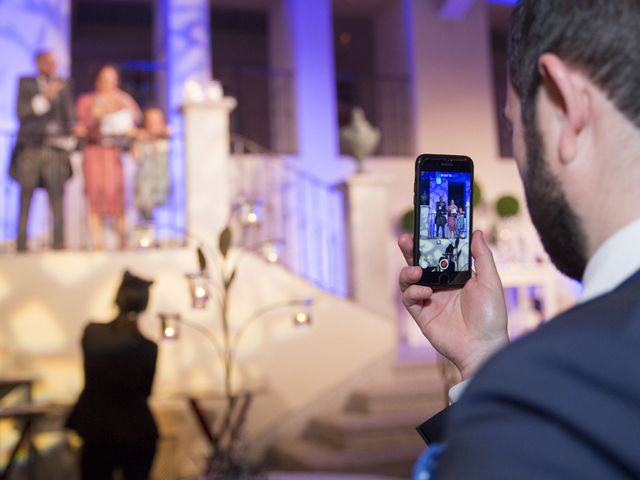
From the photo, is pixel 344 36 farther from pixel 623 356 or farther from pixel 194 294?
pixel 623 356

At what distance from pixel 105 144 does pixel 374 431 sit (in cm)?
290

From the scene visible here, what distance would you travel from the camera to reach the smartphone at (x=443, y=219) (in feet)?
3.23

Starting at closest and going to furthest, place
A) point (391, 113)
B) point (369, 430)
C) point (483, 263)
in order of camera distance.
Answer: point (483, 263), point (369, 430), point (391, 113)

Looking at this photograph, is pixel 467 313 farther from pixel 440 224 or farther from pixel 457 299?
pixel 440 224

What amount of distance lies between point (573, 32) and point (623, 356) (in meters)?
0.24

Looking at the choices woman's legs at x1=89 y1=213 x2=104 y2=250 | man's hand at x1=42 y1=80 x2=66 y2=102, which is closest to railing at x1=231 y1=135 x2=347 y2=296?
woman's legs at x1=89 y1=213 x2=104 y2=250

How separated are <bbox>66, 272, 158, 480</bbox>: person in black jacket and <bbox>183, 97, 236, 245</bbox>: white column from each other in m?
2.38

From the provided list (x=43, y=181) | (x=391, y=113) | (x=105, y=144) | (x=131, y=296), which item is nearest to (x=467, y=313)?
(x=131, y=296)

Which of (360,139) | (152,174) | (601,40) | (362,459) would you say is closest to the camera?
(601,40)

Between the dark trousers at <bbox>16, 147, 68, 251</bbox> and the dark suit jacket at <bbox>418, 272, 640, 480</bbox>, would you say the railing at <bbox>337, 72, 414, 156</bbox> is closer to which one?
the dark trousers at <bbox>16, 147, 68, 251</bbox>

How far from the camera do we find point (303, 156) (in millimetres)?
8117

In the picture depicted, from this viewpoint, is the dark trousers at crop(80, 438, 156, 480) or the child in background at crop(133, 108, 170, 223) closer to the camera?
the dark trousers at crop(80, 438, 156, 480)

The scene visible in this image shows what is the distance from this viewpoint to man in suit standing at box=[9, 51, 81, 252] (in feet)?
17.5

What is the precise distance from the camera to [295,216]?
299 inches
